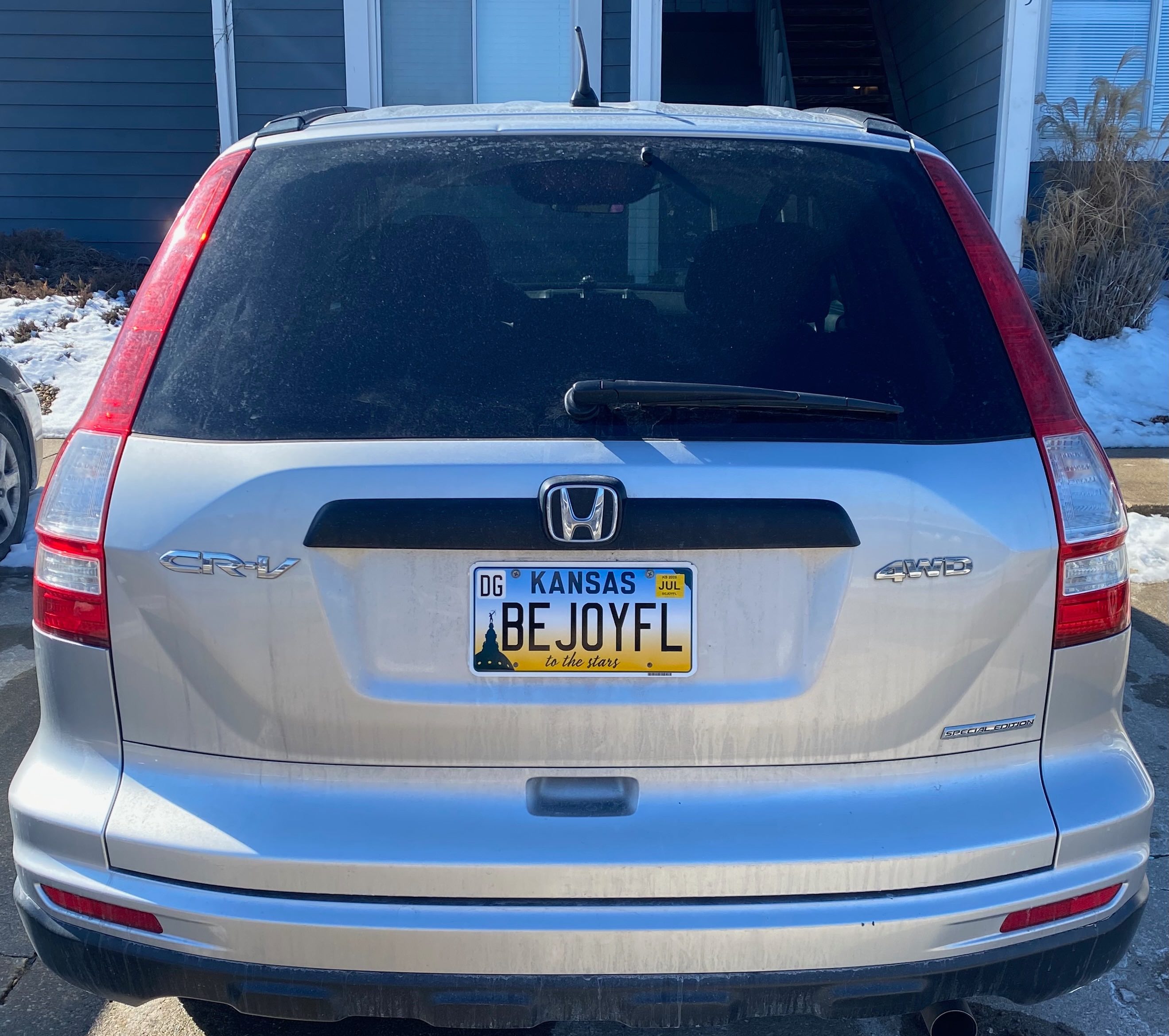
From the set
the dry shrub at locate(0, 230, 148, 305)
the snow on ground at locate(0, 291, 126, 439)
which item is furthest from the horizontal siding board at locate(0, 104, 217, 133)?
the snow on ground at locate(0, 291, 126, 439)

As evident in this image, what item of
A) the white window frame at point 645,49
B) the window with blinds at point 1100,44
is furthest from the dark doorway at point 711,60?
the white window frame at point 645,49

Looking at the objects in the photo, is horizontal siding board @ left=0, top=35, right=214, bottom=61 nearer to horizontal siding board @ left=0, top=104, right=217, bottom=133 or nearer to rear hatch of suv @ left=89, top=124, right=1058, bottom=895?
horizontal siding board @ left=0, top=104, right=217, bottom=133

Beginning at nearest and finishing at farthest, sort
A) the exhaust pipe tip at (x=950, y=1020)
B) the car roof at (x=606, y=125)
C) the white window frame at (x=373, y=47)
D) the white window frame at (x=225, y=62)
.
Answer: the exhaust pipe tip at (x=950, y=1020) < the car roof at (x=606, y=125) < the white window frame at (x=373, y=47) < the white window frame at (x=225, y=62)

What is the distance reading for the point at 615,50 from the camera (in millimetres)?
9031

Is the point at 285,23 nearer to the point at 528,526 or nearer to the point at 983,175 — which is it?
the point at 983,175

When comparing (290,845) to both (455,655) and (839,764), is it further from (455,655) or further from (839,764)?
(839,764)

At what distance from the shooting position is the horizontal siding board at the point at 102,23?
34.9ft

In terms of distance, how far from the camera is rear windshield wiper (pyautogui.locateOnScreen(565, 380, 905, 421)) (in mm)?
1727

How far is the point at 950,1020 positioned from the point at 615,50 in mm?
8541

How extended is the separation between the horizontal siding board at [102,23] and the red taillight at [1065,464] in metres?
10.7

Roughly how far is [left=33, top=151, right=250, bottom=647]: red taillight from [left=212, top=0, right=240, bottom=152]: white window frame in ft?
26.4

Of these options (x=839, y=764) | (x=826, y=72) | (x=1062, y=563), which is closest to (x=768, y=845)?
(x=839, y=764)

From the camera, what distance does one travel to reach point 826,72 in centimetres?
1358

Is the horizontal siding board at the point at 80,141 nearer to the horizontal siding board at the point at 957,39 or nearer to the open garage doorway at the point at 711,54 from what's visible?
the horizontal siding board at the point at 957,39
